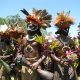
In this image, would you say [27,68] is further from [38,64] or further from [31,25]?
[31,25]

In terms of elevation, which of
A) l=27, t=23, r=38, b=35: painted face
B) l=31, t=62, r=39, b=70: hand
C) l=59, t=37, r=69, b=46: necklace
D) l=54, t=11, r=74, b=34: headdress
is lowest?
l=31, t=62, r=39, b=70: hand

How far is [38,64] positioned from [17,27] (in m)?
1.36

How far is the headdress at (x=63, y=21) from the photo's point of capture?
30.1 ft

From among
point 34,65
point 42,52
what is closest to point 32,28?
point 42,52

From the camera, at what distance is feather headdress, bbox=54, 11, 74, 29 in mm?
9172

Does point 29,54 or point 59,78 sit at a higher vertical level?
point 29,54

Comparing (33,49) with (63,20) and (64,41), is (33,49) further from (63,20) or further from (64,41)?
(63,20)

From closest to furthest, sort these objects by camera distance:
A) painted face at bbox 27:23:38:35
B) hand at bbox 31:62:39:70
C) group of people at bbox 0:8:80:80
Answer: hand at bbox 31:62:39:70, group of people at bbox 0:8:80:80, painted face at bbox 27:23:38:35

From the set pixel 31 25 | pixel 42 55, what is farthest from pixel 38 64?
pixel 31 25

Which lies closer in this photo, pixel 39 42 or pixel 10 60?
pixel 39 42

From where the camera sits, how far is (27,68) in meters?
8.76

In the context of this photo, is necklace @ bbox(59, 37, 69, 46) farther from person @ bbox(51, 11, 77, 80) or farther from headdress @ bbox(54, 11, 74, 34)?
headdress @ bbox(54, 11, 74, 34)

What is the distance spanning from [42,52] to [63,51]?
1.57 feet

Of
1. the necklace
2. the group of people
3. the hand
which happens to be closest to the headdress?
the group of people
